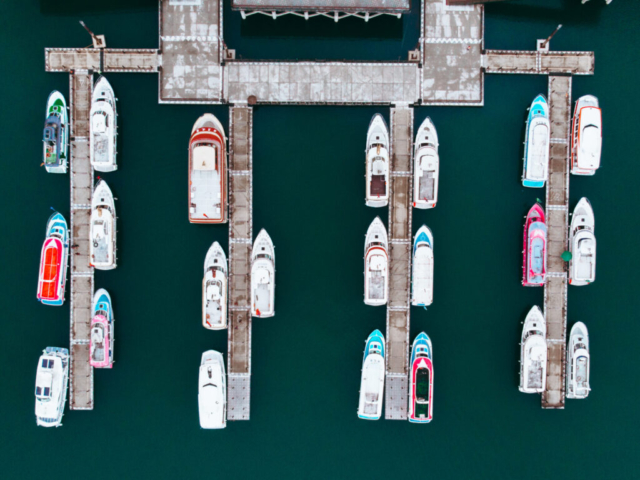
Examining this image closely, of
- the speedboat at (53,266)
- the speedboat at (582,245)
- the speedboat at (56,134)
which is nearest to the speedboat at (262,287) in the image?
the speedboat at (53,266)

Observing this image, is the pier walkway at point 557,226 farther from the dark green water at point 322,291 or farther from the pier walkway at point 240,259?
the pier walkway at point 240,259

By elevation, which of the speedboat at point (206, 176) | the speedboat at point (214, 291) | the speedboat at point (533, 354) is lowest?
the speedboat at point (533, 354)

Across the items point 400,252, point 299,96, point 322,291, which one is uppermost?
point 299,96

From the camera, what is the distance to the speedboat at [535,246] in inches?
952

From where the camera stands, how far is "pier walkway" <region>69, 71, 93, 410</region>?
24.5m

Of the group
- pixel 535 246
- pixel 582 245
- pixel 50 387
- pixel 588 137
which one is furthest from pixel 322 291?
pixel 588 137

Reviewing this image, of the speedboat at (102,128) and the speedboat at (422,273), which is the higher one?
the speedboat at (102,128)

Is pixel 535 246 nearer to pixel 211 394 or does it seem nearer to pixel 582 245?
pixel 582 245

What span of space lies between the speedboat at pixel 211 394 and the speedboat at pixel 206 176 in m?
8.29

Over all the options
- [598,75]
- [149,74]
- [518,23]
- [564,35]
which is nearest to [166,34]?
[149,74]

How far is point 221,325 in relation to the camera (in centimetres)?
2431

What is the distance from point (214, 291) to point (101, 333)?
22.3 feet

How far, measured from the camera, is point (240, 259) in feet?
80.9

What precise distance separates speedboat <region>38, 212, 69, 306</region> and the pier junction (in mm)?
679
